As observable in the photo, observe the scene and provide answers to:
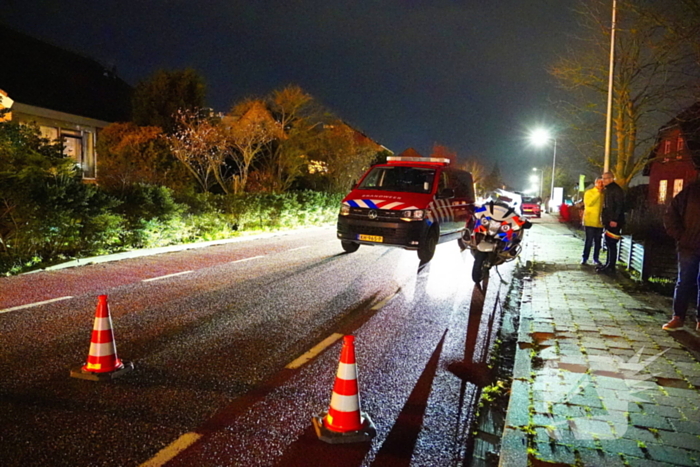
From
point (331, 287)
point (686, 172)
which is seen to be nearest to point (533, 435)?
point (331, 287)

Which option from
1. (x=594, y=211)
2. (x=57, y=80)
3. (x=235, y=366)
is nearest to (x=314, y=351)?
(x=235, y=366)

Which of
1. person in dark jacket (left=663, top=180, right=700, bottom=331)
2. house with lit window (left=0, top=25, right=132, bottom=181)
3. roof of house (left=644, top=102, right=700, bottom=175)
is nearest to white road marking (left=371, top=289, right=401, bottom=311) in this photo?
person in dark jacket (left=663, top=180, right=700, bottom=331)

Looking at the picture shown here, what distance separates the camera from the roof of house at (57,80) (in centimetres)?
2198

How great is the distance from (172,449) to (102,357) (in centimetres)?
166

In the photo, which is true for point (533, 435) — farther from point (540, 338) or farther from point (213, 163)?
point (213, 163)

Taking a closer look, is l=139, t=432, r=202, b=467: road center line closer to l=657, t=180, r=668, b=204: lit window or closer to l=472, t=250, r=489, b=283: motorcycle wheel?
l=472, t=250, r=489, b=283: motorcycle wheel

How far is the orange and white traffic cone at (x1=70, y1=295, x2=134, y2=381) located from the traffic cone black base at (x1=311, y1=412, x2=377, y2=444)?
2066 millimetres

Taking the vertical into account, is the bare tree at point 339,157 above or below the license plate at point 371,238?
above

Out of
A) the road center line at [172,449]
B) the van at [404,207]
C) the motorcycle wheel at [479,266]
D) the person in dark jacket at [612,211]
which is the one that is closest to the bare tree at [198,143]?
the van at [404,207]

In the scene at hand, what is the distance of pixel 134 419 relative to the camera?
3.98 metres

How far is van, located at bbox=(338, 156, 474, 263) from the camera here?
11680 millimetres

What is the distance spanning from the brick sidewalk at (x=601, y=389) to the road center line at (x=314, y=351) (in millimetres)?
1965

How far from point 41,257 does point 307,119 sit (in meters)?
20.7

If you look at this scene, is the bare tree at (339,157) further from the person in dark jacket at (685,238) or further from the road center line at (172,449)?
the road center line at (172,449)
